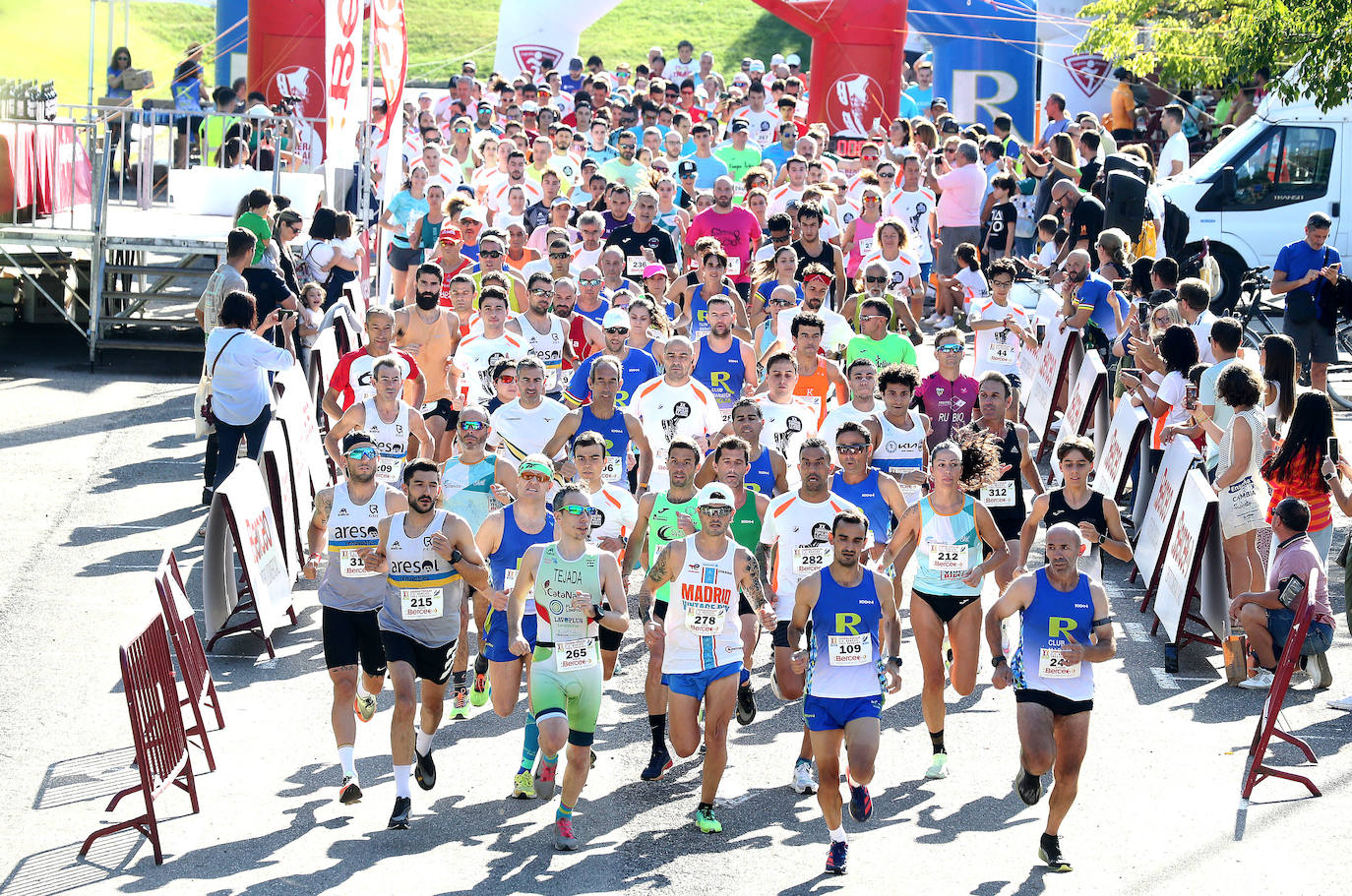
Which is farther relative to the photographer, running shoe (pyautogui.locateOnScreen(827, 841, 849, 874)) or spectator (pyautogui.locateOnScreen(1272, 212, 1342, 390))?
spectator (pyautogui.locateOnScreen(1272, 212, 1342, 390))

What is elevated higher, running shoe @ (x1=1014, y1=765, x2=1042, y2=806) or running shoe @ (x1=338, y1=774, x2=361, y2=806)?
running shoe @ (x1=1014, y1=765, x2=1042, y2=806)

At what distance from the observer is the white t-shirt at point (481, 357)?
12156mm

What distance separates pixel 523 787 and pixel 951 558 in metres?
2.58

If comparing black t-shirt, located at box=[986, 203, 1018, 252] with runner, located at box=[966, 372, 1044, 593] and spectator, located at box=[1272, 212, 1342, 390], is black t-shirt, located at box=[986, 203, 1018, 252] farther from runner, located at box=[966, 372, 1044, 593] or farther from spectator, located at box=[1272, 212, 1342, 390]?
runner, located at box=[966, 372, 1044, 593]

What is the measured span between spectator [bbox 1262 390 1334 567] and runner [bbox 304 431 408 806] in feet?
17.6

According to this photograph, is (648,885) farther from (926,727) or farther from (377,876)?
(926,727)

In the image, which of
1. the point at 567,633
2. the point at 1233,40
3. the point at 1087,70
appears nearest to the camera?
the point at 567,633

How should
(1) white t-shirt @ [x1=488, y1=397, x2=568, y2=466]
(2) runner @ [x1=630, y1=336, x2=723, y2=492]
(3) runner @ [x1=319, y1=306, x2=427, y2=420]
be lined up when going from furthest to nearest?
→ (3) runner @ [x1=319, y1=306, x2=427, y2=420] → (2) runner @ [x1=630, y1=336, x2=723, y2=492] → (1) white t-shirt @ [x1=488, y1=397, x2=568, y2=466]

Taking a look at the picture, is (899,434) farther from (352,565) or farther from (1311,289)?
(1311,289)

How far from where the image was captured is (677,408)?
36.5 ft

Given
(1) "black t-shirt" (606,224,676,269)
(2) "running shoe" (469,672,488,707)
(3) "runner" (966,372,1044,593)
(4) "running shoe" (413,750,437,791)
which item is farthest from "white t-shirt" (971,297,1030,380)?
(4) "running shoe" (413,750,437,791)

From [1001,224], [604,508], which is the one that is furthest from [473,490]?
[1001,224]

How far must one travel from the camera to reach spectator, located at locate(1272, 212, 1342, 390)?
1603cm

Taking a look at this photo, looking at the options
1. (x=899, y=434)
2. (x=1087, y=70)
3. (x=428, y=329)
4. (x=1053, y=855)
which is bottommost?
(x=1053, y=855)
